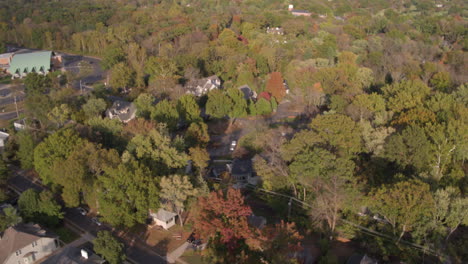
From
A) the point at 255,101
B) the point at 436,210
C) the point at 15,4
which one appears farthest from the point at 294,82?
the point at 15,4

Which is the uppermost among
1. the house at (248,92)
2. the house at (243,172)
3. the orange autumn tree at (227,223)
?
the orange autumn tree at (227,223)

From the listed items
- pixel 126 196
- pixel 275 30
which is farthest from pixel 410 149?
pixel 275 30

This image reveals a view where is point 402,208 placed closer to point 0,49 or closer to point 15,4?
point 0,49

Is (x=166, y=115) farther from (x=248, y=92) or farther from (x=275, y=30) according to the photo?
(x=275, y=30)

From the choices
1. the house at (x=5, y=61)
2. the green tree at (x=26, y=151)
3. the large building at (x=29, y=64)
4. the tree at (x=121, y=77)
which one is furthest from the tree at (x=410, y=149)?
the house at (x=5, y=61)

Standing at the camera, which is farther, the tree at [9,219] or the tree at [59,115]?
the tree at [59,115]

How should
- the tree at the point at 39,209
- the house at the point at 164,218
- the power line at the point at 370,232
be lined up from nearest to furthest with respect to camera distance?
1. the power line at the point at 370,232
2. the tree at the point at 39,209
3. the house at the point at 164,218

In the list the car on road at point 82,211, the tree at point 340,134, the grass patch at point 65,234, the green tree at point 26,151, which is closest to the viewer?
the grass patch at point 65,234

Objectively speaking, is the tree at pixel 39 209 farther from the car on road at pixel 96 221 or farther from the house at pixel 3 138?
the house at pixel 3 138

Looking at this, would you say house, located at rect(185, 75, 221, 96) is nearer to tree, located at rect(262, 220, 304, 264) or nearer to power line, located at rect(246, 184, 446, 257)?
power line, located at rect(246, 184, 446, 257)
